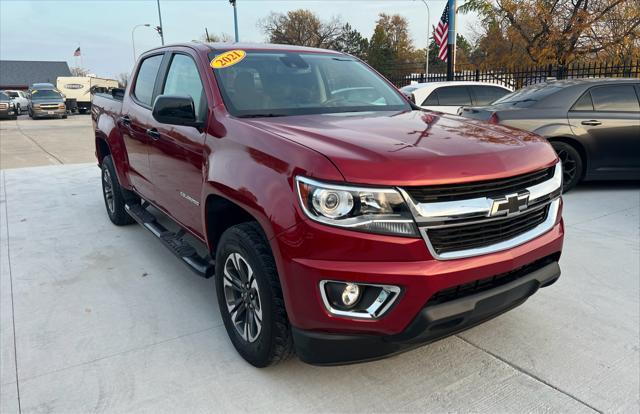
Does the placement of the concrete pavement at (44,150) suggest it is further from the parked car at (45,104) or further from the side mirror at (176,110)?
the parked car at (45,104)

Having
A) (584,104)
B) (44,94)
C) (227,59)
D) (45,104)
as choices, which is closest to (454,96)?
→ (584,104)

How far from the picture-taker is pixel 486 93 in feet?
30.0

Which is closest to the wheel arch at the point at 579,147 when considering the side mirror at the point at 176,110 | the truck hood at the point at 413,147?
the truck hood at the point at 413,147

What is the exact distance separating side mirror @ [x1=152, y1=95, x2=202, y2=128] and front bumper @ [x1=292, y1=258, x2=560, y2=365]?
151 cm

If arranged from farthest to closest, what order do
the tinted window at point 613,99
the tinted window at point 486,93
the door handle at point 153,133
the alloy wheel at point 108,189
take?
the tinted window at point 486,93 < the tinted window at point 613,99 < the alloy wheel at point 108,189 < the door handle at point 153,133

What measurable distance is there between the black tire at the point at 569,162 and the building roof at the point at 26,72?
90.7 metres

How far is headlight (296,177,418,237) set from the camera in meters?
2.04

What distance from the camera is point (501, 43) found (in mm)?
24594

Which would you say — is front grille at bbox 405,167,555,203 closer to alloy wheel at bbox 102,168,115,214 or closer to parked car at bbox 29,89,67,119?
alloy wheel at bbox 102,168,115,214

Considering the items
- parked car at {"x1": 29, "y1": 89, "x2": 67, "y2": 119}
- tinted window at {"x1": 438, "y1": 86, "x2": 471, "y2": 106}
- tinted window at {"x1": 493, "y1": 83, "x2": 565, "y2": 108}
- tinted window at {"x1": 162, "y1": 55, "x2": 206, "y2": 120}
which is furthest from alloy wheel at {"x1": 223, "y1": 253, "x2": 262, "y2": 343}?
parked car at {"x1": 29, "y1": 89, "x2": 67, "y2": 119}

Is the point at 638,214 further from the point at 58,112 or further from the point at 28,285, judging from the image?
the point at 58,112

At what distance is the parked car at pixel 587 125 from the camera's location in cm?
630

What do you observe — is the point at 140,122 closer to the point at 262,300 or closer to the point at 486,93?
the point at 262,300

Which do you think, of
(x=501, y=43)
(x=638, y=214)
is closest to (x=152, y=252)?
(x=638, y=214)
